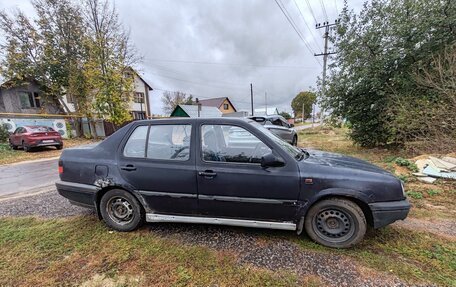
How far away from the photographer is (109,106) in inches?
642

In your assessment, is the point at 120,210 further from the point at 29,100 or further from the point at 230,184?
the point at 29,100

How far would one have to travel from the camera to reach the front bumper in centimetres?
252

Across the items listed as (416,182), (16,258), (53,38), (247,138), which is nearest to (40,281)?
(16,258)

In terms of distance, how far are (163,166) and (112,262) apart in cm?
125

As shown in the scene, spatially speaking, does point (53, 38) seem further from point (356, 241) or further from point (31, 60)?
point (356, 241)

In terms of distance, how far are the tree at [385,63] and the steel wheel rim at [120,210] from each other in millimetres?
8722

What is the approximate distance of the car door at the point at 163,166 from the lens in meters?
2.92

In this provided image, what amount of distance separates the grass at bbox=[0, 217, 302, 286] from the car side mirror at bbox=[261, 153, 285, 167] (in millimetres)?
1169

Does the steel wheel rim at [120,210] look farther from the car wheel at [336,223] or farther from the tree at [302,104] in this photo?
the tree at [302,104]

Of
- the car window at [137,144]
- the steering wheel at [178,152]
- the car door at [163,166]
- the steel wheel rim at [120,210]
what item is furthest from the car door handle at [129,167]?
the steering wheel at [178,152]

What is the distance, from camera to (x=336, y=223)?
2719mm

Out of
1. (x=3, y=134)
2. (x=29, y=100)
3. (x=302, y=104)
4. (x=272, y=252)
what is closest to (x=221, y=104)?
(x=302, y=104)

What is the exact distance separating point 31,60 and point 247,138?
883 inches

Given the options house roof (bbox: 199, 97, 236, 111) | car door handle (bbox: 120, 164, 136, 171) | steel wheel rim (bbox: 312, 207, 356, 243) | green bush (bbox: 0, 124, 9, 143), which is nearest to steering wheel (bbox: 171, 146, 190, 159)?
car door handle (bbox: 120, 164, 136, 171)
